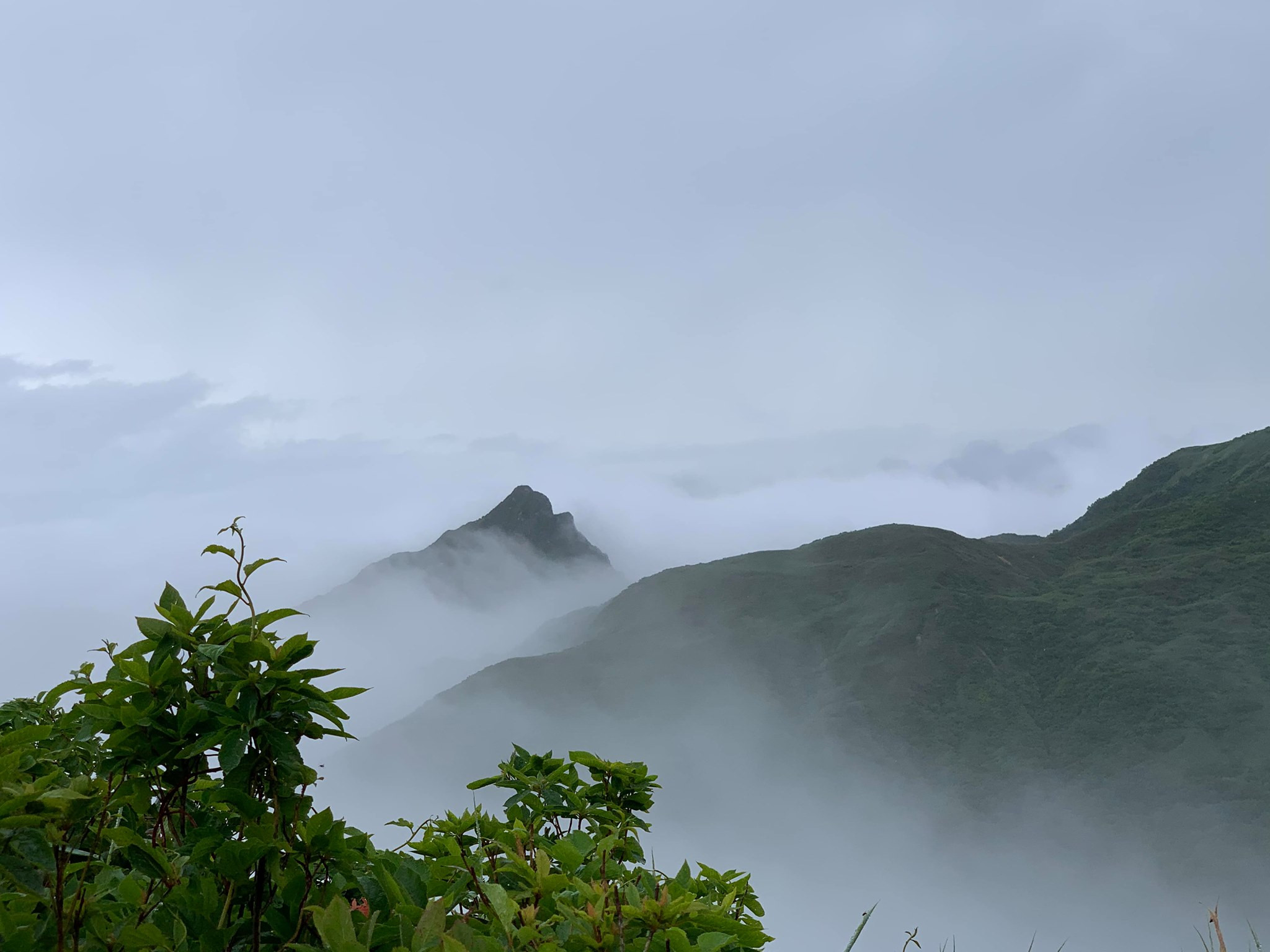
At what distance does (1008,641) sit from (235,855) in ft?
312

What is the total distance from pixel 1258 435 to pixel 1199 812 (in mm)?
76162

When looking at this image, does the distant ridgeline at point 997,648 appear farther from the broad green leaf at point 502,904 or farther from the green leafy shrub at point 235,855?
the broad green leaf at point 502,904

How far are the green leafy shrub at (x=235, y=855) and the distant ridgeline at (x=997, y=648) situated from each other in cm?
8009

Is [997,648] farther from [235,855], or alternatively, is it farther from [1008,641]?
[235,855]

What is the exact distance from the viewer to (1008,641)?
8750 cm

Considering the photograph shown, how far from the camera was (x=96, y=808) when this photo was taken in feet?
6.40

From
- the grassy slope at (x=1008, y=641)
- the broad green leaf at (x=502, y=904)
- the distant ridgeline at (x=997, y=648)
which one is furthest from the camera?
the grassy slope at (x=1008, y=641)

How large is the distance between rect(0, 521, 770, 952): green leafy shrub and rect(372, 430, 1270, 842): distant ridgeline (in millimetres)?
80085

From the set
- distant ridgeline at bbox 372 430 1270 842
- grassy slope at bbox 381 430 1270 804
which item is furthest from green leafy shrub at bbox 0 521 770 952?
grassy slope at bbox 381 430 1270 804

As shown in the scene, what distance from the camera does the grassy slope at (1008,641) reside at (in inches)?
2945

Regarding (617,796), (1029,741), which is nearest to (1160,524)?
(1029,741)

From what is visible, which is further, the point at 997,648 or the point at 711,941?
the point at 997,648

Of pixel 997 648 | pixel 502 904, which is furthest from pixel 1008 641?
pixel 502 904

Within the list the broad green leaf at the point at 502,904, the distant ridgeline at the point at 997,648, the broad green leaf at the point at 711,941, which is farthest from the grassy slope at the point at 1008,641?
the broad green leaf at the point at 502,904
